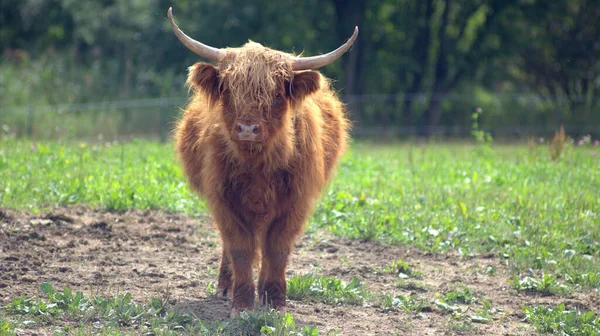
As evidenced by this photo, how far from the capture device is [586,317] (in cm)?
527

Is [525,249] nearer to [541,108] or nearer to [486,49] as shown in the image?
[541,108]

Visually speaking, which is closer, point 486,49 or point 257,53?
point 257,53

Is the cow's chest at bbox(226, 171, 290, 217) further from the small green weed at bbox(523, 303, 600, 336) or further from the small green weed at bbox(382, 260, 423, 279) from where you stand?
the small green weed at bbox(523, 303, 600, 336)

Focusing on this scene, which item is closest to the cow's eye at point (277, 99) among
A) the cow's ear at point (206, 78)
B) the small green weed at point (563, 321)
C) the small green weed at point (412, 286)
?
the cow's ear at point (206, 78)

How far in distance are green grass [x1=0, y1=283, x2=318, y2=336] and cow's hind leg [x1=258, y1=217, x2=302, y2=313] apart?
16.2 inches

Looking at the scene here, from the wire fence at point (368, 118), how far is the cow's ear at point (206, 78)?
31.9 feet

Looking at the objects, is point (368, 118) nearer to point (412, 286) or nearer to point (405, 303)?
point (412, 286)

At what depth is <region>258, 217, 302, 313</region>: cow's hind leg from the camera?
18.0ft

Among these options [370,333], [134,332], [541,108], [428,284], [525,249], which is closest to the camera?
[134,332]

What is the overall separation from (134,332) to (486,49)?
21.6 metres

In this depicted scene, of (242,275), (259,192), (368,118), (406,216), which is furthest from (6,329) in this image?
(368,118)

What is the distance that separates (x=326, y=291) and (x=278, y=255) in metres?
0.52

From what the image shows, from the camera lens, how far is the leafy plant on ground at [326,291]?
570cm

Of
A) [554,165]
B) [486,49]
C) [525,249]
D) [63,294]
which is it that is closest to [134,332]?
[63,294]
